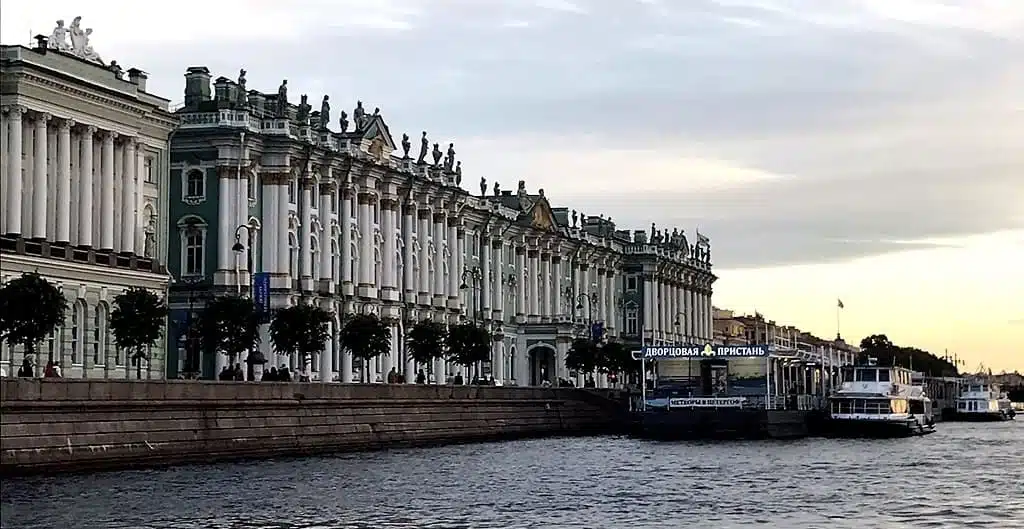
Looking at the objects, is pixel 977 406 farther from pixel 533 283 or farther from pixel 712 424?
pixel 712 424

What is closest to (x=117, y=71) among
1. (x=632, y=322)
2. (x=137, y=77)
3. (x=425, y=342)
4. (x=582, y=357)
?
(x=137, y=77)

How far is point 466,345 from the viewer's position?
10088 centimetres

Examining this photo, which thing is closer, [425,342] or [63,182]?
[63,182]

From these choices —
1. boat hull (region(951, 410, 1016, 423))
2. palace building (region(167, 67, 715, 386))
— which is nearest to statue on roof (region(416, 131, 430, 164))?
palace building (region(167, 67, 715, 386))

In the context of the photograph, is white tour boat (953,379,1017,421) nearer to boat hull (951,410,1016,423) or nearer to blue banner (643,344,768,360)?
boat hull (951,410,1016,423)

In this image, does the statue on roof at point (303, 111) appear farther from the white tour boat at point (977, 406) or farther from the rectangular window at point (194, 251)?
the white tour boat at point (977, 406)

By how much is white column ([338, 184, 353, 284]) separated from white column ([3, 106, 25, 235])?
30097mm

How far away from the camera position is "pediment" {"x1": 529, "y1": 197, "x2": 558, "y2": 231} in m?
135

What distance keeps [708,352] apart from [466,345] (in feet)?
57.7

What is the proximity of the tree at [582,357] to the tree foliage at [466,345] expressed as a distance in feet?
85.4

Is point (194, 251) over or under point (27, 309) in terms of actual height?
over

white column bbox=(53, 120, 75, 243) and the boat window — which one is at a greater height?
white column bbox=(53, 120, 75, 243)

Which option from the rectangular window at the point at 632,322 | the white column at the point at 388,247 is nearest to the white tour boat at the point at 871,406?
the white column at the point at 388,247

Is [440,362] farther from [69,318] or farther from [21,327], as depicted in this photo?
[21,327]
